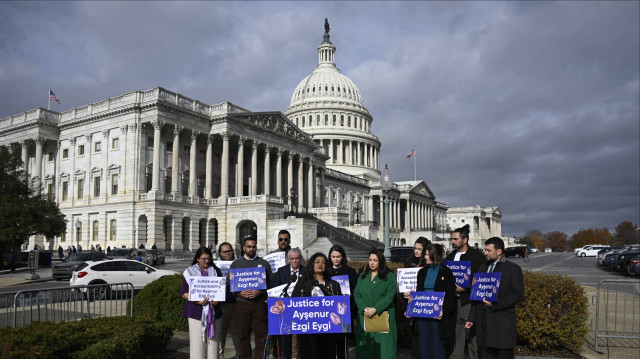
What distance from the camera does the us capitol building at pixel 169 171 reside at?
53844mm

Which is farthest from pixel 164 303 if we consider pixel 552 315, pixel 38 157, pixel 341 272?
pixel 38 157

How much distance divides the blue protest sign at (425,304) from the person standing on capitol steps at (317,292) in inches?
55.0

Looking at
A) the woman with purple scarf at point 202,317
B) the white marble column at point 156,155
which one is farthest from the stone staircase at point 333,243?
the woman with purple scarf at point 202,317

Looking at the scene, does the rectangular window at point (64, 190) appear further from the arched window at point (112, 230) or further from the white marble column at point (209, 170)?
the white marble column at point (209, 170)

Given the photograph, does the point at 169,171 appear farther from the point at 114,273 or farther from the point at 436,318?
the point at 436,318

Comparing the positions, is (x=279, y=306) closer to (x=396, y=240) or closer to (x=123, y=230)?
(x=123, y=230)

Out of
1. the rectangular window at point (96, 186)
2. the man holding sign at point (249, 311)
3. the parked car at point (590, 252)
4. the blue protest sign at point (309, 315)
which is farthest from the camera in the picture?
the parked car at point (590, 252)

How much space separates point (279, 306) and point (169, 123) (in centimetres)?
4959

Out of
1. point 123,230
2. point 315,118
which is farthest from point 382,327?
point 315,118

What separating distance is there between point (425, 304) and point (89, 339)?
592 centimetres

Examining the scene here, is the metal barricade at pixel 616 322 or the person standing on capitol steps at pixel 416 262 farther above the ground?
the person standing on capitol steps at pixel 416 262

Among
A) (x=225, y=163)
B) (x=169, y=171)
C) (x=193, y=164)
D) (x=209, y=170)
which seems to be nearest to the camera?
(x=169, y=171)

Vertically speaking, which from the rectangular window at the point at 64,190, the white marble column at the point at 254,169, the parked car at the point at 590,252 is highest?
the white marble column at the point at 254,169

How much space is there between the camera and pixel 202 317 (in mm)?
9383
